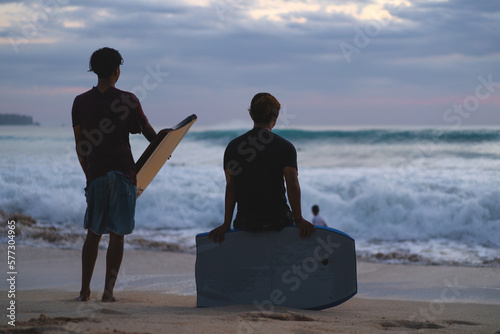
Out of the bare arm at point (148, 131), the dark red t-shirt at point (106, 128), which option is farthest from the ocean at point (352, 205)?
the dark red t-shirt at point (106, 128)

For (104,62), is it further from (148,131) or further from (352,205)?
(352,205)

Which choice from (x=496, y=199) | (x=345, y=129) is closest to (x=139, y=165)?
(x=496, y=199)

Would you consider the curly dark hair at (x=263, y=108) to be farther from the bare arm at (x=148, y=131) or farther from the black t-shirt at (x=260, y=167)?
the bare arm at (x=148, y=131)

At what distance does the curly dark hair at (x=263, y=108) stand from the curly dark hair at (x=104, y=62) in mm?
1001

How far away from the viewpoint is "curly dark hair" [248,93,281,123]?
151 inches

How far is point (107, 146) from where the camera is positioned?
152 inches

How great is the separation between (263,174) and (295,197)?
0.27 m

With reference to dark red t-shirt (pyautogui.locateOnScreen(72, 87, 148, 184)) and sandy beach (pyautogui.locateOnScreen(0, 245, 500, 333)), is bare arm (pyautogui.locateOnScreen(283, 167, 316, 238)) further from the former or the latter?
dark red t-shirt (pyautogui.locateOnScreen(72, 87, 148, 184))

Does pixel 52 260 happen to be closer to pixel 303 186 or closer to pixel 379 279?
pixel 379 279

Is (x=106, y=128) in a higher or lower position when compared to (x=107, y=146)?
higher

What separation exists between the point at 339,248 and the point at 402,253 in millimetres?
4614

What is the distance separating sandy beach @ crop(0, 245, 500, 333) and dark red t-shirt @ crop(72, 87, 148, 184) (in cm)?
95

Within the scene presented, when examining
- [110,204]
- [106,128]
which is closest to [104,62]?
[106,128]

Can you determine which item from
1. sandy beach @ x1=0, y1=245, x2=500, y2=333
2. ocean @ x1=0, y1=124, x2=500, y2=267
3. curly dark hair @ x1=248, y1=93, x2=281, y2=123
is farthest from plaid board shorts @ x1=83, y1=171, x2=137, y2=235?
ocean @ x1=0, y1=124, x2=500, y2=267
